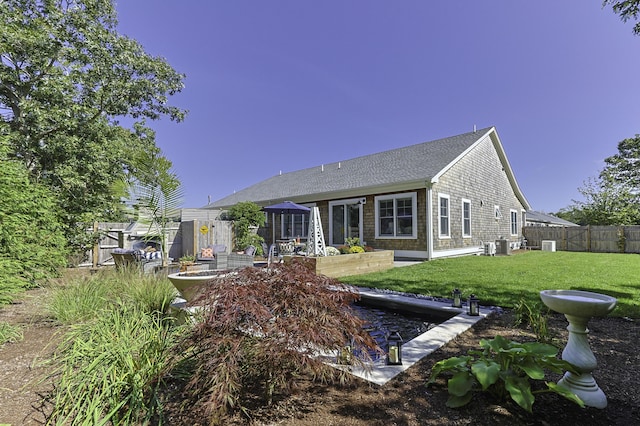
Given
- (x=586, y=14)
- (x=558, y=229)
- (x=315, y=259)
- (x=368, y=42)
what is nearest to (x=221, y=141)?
(x=368, y=42)

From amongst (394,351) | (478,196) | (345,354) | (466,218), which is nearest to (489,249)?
(466,218)

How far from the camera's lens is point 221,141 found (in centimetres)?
2158

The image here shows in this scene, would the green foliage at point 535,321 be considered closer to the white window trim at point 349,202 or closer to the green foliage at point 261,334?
the green foliage at point 261,334

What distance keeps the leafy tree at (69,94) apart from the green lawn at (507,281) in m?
8.40

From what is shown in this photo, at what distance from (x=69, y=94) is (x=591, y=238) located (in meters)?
25.5

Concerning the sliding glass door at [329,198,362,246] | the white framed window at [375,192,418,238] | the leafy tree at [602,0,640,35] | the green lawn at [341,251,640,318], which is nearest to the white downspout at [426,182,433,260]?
the white framed window at [375,192,418,238]

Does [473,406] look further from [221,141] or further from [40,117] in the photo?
[221,141]

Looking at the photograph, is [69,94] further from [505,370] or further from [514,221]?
[514,221]

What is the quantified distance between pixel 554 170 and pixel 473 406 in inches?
1479

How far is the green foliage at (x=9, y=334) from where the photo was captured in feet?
10.7

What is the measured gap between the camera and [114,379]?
6.70 ft

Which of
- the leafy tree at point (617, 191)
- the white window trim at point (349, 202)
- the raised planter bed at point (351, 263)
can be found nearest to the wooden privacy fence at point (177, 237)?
the white window trim at point (349, 202)

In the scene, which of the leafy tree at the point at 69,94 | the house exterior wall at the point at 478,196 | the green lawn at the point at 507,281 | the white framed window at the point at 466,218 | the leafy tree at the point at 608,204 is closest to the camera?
the green lawn at the point at 507,281

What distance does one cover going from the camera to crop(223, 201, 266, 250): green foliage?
13.9 metres
